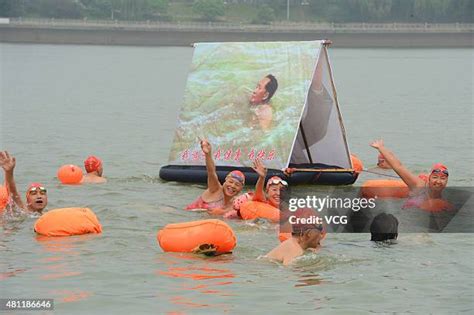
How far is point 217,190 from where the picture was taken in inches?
784

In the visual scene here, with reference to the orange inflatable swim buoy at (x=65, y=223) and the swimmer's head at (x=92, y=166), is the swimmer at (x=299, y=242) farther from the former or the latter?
the swimmer's head at (x=92, y=166)

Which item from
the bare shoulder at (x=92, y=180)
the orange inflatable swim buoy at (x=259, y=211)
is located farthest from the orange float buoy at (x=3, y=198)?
the bare shoulder at (x=92, y=180)

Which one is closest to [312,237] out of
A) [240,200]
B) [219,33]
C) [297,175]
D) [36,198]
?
[240,200]

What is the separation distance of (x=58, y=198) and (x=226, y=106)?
3885 mm

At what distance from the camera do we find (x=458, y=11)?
147125mm

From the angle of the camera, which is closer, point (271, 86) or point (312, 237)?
point (312, 237)

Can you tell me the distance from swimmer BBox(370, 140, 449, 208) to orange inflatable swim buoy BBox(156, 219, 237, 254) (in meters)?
3.23

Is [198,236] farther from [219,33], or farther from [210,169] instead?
[219,33]

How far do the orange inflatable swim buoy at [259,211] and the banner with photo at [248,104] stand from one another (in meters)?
4.24

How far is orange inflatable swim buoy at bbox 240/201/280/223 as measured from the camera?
735 inches

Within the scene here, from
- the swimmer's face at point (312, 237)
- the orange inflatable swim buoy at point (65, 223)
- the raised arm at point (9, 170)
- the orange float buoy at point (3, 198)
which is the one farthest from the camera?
the orange float buoy at point (3, 198)

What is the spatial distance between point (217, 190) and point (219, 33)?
111m

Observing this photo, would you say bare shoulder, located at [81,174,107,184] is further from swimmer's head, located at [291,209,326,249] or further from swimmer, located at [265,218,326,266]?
swimmer's head, located at [291,209,326,249]

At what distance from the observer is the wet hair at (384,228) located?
1753cm
